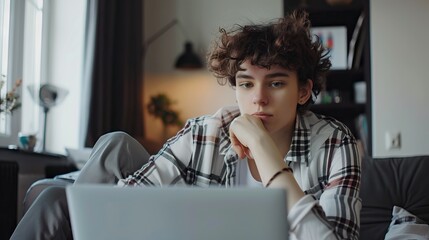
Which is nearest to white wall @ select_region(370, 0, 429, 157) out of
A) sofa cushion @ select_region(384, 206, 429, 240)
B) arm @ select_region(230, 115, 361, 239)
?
sofa cushion @ select_region(384, 206, 429, 240)

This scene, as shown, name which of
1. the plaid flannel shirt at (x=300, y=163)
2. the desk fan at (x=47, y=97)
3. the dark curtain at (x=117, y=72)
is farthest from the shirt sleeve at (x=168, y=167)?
the dark curtain at (x=117, y=72)

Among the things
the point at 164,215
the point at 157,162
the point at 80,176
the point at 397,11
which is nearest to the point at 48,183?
the point at 80,176

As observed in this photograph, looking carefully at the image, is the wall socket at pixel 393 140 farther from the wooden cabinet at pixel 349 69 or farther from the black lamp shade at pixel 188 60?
the black lamp shade at pixel 188 60

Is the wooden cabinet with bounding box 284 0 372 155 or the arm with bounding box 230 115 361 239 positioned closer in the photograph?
the arm with bounding box 230 115 361 239

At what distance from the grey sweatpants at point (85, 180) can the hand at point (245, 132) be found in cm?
32

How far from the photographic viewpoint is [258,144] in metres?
1.19

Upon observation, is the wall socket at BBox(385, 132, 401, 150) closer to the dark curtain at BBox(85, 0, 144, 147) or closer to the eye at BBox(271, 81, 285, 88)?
the dark curtain at BBox(85, 0, 144, 147)

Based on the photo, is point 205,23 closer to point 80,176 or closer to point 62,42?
point 62,42

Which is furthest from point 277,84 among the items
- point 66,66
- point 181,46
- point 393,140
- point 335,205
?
point 181,46

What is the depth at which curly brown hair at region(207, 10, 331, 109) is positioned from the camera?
1389mm

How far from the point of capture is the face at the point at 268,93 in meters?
1.34

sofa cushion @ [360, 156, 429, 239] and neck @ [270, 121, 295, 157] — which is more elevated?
neck @ [270, 121, 295, 157]

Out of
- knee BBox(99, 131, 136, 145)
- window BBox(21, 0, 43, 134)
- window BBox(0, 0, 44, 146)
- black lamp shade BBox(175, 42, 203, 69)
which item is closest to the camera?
knee BBox(99, 131, 136, 145)

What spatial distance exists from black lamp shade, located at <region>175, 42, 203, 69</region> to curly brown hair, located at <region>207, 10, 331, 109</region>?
8.34ft
